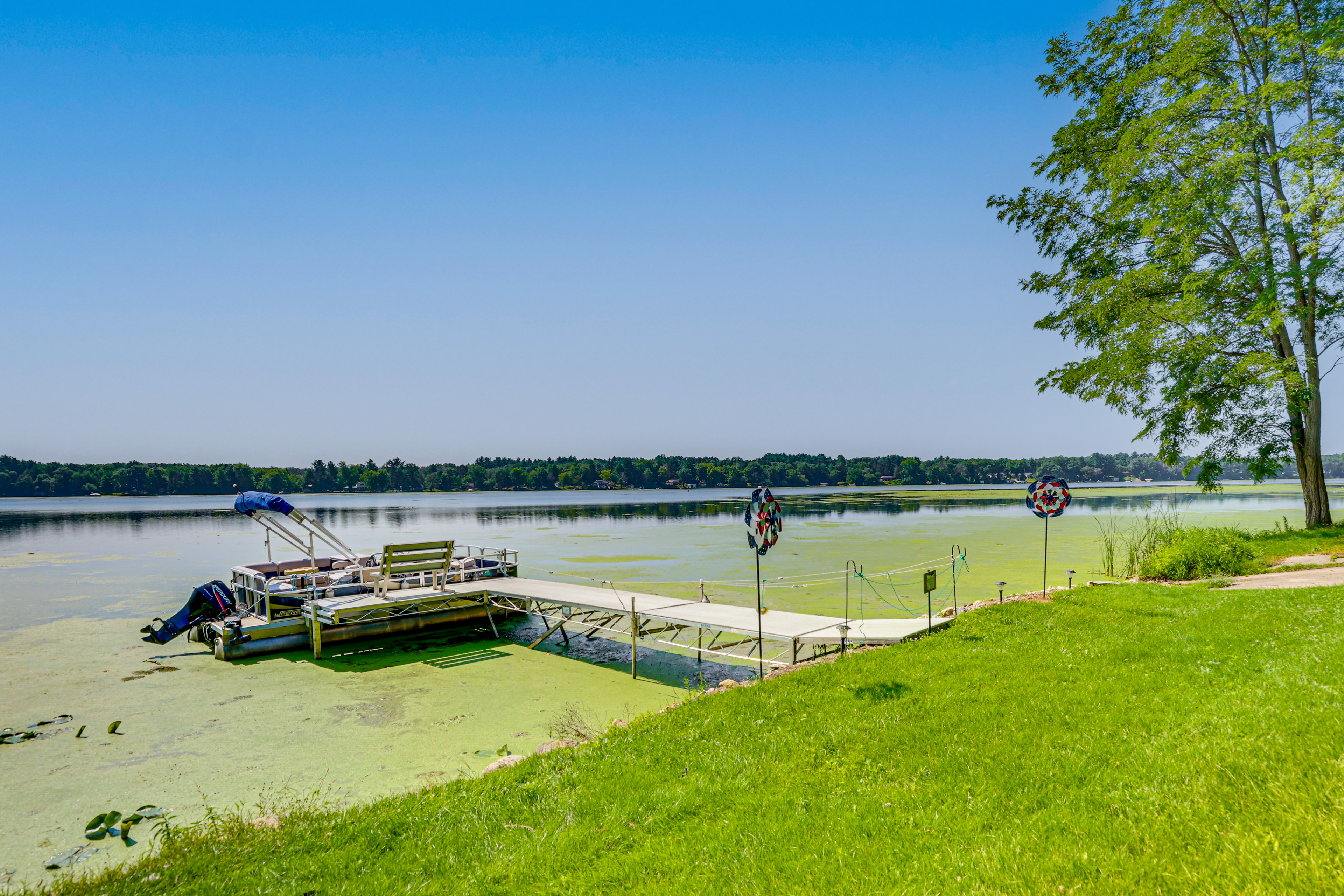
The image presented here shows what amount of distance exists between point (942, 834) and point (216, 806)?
273 inches

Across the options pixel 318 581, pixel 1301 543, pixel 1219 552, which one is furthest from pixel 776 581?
pixel 1301 543

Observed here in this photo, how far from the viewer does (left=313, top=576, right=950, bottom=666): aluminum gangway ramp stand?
10156mm

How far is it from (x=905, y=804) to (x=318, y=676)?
10671 millimetres

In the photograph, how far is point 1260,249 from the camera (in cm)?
1585

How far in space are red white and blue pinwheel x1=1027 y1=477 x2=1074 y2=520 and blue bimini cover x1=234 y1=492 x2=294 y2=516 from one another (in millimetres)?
16034

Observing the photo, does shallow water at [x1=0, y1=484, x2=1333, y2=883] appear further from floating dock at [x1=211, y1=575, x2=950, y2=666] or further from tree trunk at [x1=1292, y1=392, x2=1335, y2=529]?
tree trunk at [x1=1292, y1=392, x2=1335, y2=529]

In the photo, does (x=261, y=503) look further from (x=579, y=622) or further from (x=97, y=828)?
(x=97, y=828)

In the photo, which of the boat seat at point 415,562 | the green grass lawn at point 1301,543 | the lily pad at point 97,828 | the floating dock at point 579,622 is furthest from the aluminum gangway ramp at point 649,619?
the green grass lawn at point 1301,543

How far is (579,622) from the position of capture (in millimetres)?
15375

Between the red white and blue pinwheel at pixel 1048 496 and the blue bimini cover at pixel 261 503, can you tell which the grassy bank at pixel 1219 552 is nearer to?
the red white and blue pinwheel at pixel 1048 496

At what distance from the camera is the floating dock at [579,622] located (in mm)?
10336

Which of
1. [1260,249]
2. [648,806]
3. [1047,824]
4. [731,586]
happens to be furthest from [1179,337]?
[648,806]

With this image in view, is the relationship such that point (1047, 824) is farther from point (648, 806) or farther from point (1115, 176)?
point (1115, 176)

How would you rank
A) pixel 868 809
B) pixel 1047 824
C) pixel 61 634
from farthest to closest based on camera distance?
pixel 61 634 < pixel 868 809 < pixel 1047 824
